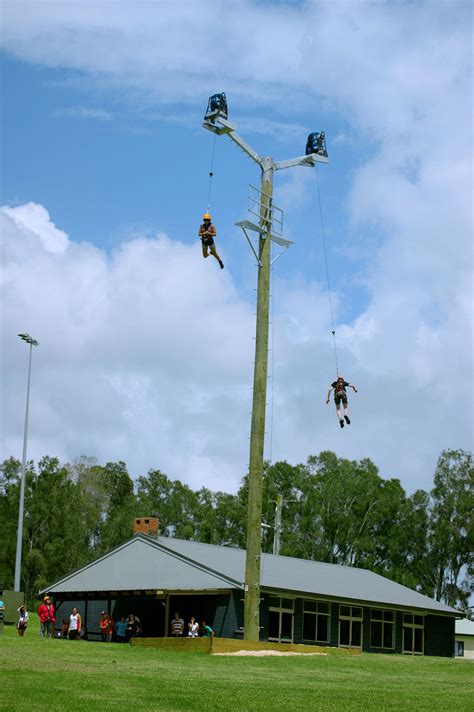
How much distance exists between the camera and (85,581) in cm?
4112

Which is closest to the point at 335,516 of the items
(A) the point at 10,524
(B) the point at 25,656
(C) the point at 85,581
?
(A) the point at 10,524

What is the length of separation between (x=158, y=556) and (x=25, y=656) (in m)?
16.2

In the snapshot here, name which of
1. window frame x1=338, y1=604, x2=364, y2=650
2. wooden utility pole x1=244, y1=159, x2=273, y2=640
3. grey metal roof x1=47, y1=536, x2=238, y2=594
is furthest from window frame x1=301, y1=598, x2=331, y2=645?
wooden utility pole x1=244, y1=159, x2=273, y2=640

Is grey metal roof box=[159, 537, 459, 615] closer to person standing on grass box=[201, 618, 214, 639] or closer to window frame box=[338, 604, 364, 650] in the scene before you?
window frame box=[338, 604, 364, 650]

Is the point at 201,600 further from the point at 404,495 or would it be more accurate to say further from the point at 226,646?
the point at 404,495

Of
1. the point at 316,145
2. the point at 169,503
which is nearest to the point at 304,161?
the point at 316,145

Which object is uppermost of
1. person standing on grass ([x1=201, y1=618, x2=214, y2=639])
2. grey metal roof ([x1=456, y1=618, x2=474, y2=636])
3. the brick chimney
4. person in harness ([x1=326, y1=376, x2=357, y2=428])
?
person in harness ([x1=326, y1=376, x2=357, y2=428])

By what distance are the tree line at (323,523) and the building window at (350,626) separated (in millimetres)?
25317

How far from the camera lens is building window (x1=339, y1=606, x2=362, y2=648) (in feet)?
131

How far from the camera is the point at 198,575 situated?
3675cm

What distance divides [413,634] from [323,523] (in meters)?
26.9

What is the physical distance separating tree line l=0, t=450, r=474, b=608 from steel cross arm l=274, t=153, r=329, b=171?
1523 inches

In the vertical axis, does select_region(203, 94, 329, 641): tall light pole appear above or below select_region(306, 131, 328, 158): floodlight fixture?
below

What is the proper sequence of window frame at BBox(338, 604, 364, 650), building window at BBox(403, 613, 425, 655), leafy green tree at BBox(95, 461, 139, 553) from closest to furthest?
window frame at BBox(338, 604, 364, 650)
building window at BBox(403, 613, 425, 655)
leafy green tree at BBox(95, 461, 139, 553)
